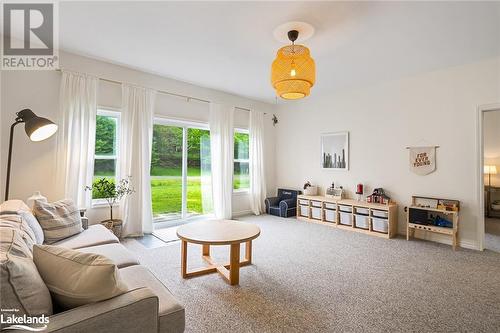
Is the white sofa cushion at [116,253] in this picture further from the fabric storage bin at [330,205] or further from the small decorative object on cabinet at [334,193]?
the small decorative object on cabinet at [334,193]

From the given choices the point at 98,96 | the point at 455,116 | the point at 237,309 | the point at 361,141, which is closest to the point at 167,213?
the point at 98,96

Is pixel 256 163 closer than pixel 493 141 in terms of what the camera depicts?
No

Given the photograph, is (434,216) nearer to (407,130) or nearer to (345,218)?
(345,218)

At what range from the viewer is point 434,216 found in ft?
12.3

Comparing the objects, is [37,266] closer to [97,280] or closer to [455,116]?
[97,280]

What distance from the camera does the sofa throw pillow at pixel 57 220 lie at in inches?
89.3

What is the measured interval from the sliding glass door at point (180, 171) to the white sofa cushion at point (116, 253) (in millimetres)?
2219

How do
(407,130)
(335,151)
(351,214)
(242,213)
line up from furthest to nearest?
(242,213) → (335,151) → (351,214) → (407,130)

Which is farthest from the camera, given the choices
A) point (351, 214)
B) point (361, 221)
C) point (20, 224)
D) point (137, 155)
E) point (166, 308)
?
point (351, 214)

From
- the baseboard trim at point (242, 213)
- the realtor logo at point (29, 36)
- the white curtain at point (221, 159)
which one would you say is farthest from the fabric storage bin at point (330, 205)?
the realtor logo at point (29, 36)

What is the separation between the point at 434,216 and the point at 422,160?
34.3 inches

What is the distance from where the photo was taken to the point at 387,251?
11.0 ft

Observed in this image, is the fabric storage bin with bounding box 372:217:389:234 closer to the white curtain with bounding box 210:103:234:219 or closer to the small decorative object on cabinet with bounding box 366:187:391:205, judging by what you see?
the small decorative object on cabinet with bounding box 366:187:391:205

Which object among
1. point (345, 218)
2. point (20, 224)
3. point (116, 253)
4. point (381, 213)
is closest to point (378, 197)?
point (381, 213)
